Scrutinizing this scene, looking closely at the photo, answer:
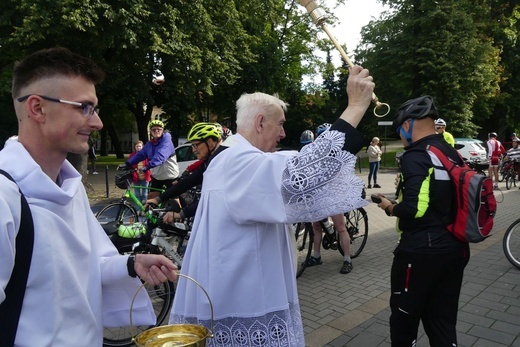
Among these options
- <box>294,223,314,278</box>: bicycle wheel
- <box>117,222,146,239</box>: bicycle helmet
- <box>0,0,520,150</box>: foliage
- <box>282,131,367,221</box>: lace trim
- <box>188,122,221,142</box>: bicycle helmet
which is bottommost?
<box>294,223,314,278</box>: bicycle wheel

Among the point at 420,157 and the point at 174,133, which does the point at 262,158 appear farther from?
the point at 174,133

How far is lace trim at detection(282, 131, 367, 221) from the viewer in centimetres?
157

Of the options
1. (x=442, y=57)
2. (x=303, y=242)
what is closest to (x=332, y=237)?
(x=303, y=242)

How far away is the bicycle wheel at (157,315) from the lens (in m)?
3.78

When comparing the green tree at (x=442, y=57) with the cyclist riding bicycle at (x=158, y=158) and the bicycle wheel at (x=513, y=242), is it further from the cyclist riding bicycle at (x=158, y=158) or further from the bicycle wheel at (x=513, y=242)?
the cyclist riding bicycle at (x=158, y=158)

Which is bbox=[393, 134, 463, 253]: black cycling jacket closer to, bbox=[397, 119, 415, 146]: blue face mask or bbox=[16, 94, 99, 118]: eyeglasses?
bbox=[397, 119, 415, 146]: blue face mask

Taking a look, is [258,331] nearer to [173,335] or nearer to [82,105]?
[173,335]

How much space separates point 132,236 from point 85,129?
9.59 ft

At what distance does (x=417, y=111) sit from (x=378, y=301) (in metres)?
2.62

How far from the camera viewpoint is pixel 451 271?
8.96ft

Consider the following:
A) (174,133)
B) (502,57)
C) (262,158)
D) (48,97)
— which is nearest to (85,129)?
(48,97)

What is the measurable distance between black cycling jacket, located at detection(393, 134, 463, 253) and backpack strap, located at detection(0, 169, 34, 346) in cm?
219

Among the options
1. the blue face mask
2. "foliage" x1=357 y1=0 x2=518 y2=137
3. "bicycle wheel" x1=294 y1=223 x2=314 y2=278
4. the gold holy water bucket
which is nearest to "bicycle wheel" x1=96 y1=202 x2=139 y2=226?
"bicycle wheel" x1=294 y1=223 x2=314 y2=278

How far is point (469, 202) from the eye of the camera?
8.52 feet
